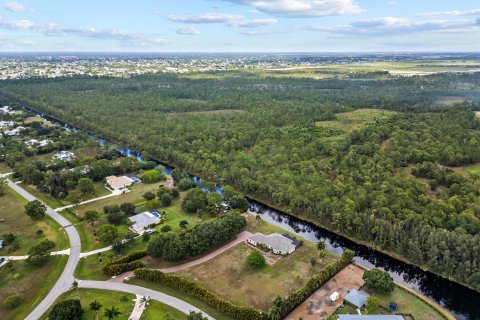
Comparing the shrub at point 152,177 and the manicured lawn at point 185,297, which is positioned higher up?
the shrub at point 152,177

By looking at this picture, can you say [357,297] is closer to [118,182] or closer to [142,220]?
[142,220]

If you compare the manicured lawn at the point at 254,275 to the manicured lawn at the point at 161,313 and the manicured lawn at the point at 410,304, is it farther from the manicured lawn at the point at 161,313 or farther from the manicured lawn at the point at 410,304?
the manicured lawn at the point at 410,304

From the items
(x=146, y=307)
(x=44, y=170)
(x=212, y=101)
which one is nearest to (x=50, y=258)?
(x=146, y=307)

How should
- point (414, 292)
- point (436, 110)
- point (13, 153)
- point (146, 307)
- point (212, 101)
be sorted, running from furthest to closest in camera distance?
point (212, 101), point (436, 110), point (13, 153), point (414, 292), point (146, 307)

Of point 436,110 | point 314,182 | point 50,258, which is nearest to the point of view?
point 50,258

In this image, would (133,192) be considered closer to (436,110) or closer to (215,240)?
(215,240)

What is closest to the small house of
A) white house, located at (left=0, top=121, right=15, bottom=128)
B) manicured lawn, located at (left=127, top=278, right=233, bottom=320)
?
manicured lawn, located at (left=127, top=278, right=233, bottom=320)

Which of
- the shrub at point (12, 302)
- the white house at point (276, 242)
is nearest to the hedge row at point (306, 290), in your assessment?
the white house at point (276, 242)
